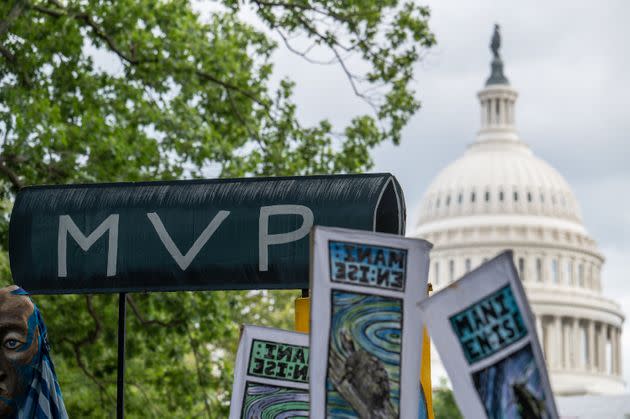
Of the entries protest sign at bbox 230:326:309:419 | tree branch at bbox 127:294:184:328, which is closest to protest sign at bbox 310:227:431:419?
protest sign at bbox 230:326:309:419

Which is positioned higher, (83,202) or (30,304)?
(83,202)

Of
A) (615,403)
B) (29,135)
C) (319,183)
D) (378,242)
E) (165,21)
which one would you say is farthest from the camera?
(615,403)

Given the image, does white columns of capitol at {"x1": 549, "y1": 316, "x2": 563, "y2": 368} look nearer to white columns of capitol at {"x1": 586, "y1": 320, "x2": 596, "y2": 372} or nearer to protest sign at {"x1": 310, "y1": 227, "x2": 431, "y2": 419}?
white columns of capitol at {"x1": 586, "y1": 320, "x2": 596, "y2": 372}

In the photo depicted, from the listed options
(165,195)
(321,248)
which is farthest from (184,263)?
(321,248)

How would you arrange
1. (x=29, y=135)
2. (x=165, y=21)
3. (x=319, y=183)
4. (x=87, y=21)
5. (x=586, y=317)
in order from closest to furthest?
(x=319, y=183)
(x=29, y=135)
(x=87, y=21)
(x=165, y=21)
(x=586, y=317)

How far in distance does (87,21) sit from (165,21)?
1.26 metres

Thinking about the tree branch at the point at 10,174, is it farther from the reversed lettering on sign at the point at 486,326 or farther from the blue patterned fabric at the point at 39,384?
the reversed lettering on sign at the point at 486,326

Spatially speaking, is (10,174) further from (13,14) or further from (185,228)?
(185,228)

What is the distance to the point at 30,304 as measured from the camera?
12.1 feet

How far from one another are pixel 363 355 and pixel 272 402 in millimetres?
1044

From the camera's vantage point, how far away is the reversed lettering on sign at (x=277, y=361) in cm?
→ 441

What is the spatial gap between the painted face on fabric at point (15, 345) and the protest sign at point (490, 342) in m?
1.09

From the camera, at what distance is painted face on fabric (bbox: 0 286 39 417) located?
12.0 ft

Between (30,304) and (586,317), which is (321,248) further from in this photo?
(586,317)
